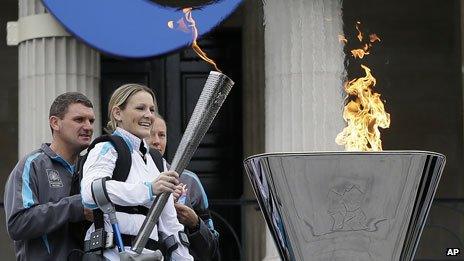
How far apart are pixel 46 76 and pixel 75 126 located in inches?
259

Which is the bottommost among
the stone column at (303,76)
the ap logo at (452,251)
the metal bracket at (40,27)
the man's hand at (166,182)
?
the ap logo at (452,251)

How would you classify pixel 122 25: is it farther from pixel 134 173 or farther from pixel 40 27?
pixel 134 173

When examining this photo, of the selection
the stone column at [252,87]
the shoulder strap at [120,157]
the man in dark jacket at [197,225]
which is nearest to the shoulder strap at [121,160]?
the shoulder strap at [120,157]

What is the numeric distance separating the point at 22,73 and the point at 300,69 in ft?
8.65

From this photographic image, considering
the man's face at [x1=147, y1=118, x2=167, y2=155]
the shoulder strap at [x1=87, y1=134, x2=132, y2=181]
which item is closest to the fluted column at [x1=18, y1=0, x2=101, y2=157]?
the man's face at [x1=147, y1=118, x2=167, y2=155]

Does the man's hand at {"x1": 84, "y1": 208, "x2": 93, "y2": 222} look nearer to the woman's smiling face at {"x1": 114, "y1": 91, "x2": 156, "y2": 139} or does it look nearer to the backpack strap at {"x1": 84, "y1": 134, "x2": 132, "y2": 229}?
the backpack strap at {"x1": 84, "y1": 134, "x2": 132, "y2": 229}

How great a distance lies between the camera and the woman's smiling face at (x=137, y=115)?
6.59 m

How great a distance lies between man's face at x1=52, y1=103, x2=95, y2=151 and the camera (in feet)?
23.4

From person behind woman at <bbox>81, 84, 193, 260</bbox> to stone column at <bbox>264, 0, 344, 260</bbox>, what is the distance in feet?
21.6

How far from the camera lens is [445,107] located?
57.7ft

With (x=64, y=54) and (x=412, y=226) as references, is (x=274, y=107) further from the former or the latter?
(x=412, y=226)

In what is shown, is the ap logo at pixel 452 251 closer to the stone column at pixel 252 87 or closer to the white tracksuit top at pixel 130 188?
the stone column at pixel 252 87

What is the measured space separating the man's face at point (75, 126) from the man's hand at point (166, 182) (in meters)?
1.09

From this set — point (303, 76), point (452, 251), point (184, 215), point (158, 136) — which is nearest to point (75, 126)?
point (184, 215)
